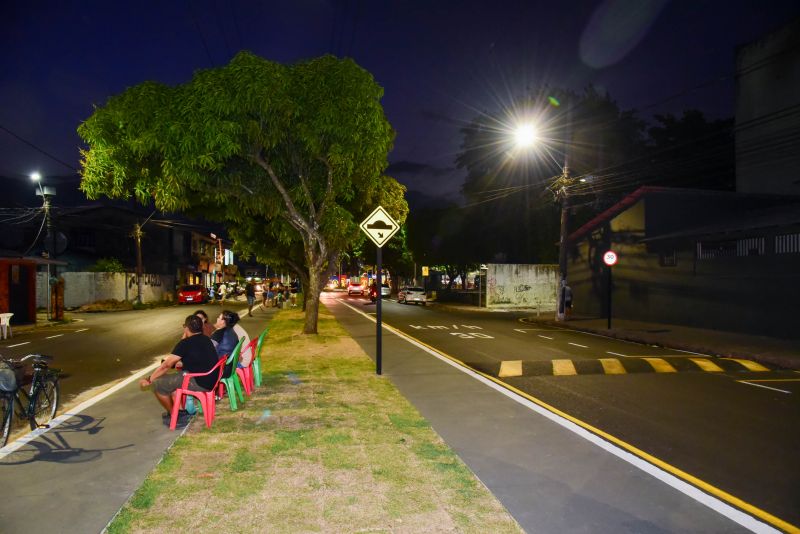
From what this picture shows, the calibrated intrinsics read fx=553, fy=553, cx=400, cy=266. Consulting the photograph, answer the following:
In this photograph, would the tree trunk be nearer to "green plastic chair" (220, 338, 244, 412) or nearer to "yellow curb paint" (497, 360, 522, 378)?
"yellow curb paint" (497, 360, 522, 378)

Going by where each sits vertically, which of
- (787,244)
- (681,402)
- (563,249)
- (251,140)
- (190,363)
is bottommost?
(681,402)

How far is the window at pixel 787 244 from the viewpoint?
17.9 meters

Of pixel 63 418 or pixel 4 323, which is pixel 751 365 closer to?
pixel 63 418

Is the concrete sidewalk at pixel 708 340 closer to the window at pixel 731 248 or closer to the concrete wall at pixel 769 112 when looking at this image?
the window at pixel 731 248

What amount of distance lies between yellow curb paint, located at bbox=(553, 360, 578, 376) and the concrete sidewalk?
5.07 meters

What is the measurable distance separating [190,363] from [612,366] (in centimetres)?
898

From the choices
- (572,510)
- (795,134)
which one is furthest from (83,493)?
(795,134)

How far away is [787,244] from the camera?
18328 mm

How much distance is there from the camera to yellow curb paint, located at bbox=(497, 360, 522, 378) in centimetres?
1127

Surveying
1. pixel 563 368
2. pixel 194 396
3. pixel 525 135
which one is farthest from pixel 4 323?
pixel 525 135

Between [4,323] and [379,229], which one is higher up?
[379,229]

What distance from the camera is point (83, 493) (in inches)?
191

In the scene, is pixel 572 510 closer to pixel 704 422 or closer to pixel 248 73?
pixel 704 422

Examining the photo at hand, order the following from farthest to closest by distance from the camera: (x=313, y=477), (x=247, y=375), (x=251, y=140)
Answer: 1. (x=251, y=140)
2. (x=247, y=375)
3. (x=313, y=477)
